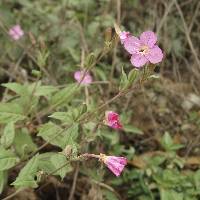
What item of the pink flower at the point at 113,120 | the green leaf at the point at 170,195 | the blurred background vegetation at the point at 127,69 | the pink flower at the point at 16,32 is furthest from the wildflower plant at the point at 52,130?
the pink flower at the point at 16,32

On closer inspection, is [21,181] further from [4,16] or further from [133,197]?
[4,16]

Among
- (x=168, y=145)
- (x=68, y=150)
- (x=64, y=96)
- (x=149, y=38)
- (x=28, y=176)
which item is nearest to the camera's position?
(x=68, y=150)

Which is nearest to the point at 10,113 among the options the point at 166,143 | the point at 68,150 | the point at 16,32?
the point at 68,150

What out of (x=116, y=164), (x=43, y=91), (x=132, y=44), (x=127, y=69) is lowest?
(x=116, y=164)

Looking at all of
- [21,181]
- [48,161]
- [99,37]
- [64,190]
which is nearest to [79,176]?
[64,190]

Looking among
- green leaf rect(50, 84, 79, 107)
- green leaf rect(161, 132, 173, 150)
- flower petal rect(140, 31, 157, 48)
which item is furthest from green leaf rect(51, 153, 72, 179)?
green leaf rect(161, 132, 173, 150)

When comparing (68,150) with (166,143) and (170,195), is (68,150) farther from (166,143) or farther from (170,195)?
(166,143)

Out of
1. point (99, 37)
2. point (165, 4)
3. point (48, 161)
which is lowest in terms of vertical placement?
point (48, 161)
